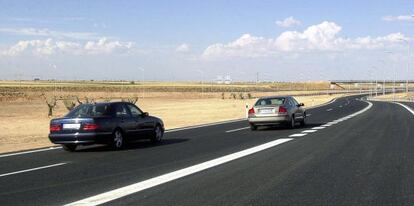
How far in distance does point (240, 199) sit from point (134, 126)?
387 inches

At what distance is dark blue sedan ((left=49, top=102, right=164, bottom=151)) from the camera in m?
16.2

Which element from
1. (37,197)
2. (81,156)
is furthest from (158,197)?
(81,156)

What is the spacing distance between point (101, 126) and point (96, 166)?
3.65 meters

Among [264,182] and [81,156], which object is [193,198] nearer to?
[264,182]

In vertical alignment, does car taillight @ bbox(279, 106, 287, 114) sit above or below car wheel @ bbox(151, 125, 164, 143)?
above

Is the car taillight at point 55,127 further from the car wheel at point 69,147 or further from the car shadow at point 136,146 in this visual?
the car shadow at point 136,146

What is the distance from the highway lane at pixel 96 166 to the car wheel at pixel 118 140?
30cm

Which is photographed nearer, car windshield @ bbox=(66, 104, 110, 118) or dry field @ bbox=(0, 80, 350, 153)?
car windshield @ bbox=(66, 104, 110, 118)

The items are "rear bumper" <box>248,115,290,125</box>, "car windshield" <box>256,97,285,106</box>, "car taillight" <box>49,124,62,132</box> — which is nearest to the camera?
"car taillight" <box>49,124,62,132</box>

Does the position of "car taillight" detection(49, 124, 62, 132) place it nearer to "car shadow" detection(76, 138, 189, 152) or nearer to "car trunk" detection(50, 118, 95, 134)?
"car trunk" detection(50, 118, 95, 134)

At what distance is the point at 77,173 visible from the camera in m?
11.7

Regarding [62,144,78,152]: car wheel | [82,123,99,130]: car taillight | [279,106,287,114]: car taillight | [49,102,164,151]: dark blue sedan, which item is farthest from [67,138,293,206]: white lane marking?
[279,106,287,114]: car taillight

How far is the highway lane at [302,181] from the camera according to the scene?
329 inches

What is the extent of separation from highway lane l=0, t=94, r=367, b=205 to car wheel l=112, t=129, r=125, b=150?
30cm
